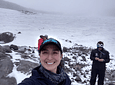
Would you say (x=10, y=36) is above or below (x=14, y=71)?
above

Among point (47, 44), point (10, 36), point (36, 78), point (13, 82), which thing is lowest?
point (13, 82)

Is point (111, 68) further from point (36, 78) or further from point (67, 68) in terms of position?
point (36, 78)

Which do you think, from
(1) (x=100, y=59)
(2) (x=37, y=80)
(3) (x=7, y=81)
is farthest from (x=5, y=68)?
(1) (x=100, y=59)

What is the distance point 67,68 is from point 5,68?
3.81 metres

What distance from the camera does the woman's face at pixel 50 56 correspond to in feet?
4.71

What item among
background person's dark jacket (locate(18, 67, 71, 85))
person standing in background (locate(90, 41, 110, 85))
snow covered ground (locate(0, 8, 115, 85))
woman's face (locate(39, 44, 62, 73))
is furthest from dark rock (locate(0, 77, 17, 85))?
person standing in background (locate(90, 41, 110, 85))

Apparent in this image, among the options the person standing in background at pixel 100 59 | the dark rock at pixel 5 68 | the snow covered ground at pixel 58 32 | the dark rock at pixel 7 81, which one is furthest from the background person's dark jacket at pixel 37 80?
the dark rock at pixel 5 68

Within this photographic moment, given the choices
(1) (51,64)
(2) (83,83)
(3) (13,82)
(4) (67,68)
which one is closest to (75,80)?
(2) (83,83)

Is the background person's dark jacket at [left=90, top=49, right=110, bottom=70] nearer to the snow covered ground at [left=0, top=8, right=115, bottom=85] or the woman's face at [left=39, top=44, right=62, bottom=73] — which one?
the woman's face at [left=39, top=44, right=62, bottom=73]

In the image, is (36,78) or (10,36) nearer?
(36,78)

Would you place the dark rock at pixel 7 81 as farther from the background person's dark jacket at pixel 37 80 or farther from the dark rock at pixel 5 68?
the background person's dark jacket at pixel 37 80

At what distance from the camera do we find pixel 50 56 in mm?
1449

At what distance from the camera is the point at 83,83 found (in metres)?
4.64

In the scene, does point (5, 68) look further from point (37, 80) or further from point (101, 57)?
point (101, 57)
